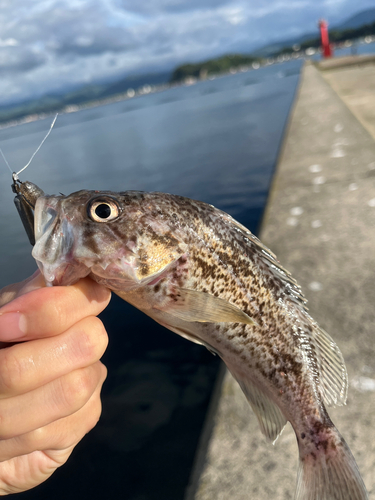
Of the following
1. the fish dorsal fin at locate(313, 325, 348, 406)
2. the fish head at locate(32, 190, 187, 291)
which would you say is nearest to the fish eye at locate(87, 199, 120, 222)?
the fish head at locate(32, 190, 187, 291)

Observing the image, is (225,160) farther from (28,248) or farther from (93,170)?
(28,248)

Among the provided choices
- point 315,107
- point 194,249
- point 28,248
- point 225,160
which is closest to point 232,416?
point 194,249

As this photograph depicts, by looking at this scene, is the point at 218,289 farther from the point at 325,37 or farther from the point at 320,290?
the point at 325,37

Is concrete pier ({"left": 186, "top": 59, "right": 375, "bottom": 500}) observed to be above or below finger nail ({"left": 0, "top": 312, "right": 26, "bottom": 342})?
below

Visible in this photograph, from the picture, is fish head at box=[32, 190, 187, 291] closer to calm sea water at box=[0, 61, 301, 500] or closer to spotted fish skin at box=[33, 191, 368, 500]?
spotted fish skin at box=[33, 191, 368, 500]

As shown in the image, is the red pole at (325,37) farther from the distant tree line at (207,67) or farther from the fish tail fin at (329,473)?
the distant tree line at (207,67)

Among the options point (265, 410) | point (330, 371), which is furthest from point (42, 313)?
point (330, 371)
